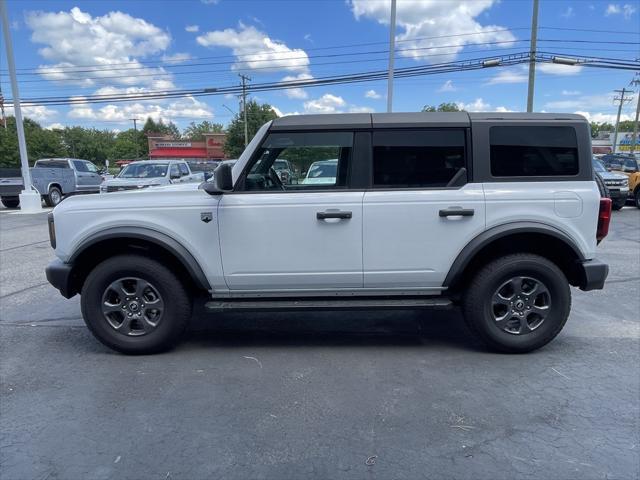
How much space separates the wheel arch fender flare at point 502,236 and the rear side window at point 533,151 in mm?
435

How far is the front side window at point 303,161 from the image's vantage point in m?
3.87

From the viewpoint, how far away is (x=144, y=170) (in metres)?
15.4

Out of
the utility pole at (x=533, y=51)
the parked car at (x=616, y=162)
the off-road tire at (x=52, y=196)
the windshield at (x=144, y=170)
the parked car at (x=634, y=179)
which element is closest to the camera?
the windshield at (x=144, y=170)

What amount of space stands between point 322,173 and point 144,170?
42.7 feet

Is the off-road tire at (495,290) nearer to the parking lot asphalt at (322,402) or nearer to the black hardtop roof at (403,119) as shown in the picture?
the parking lot asphalt at (322,402)

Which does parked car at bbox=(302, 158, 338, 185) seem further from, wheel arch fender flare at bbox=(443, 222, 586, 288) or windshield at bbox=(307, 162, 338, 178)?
wheel arch fender flare at bbox=(443, 222, 586, 288)

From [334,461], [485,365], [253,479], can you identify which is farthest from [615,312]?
[253,479]

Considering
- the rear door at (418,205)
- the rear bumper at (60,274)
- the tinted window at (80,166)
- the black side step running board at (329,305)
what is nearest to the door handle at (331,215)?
the rear door at (418,205)

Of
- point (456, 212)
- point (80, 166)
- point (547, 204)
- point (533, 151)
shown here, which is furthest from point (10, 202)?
point (547, 204)

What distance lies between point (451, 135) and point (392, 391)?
83.1 inches

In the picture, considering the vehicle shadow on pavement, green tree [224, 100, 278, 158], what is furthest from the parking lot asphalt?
green tree [224, 100, 278, 158]

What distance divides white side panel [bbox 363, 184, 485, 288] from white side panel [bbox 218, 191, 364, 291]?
118 mm

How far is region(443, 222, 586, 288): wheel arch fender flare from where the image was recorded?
12.2ft

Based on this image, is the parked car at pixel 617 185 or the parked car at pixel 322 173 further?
the parked car at pixel 617 185
